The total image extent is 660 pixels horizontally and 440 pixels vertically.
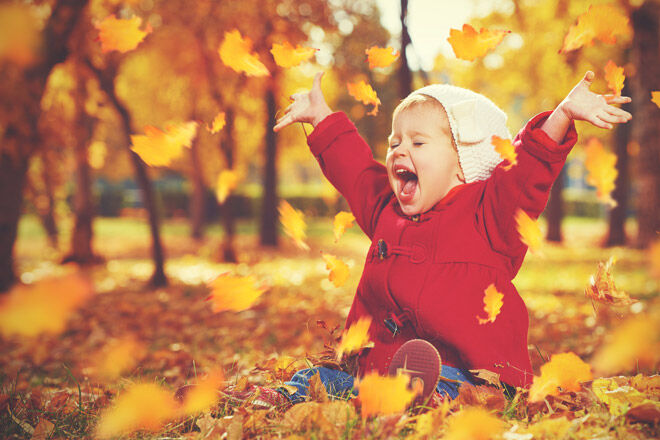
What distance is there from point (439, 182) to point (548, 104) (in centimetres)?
1496

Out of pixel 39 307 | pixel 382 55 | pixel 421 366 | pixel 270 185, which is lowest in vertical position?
pixel 39 307

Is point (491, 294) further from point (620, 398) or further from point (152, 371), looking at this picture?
point (152, 371)

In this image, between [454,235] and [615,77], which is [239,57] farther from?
[615,77]

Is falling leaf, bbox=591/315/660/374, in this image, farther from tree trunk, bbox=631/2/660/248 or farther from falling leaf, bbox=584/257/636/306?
tree trunk, bbox=631/2/660/248

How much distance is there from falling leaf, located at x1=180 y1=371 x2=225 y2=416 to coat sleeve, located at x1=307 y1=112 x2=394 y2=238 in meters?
1.05

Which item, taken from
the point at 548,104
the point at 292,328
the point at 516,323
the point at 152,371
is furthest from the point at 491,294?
the point at 548,104

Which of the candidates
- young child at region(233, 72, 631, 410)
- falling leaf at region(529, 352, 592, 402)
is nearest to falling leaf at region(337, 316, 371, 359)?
young child at region(233, 72, 631, 410)

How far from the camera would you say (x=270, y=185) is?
1447 cm

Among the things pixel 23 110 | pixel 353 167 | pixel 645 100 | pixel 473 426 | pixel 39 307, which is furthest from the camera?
pixel 645 100

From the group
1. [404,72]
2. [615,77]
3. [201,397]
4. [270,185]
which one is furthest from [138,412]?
[270,185]

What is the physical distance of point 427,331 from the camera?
2188 millimetres

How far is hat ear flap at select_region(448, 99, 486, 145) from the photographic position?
89.1 inches

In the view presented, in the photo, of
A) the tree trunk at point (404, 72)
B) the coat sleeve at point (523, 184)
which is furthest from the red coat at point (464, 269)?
the tree trunk at point (404, 72)

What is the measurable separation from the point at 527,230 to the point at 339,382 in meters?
1.07
